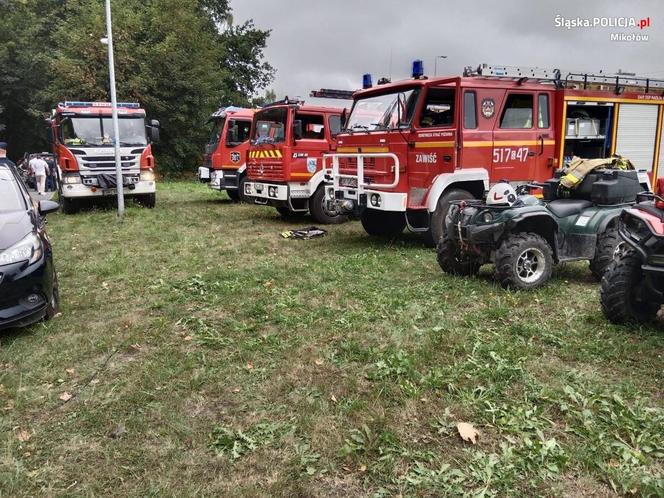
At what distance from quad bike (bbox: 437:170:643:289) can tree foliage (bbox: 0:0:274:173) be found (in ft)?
73.3

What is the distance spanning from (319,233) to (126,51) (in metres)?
20.0

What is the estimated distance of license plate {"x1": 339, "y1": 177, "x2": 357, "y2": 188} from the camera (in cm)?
839

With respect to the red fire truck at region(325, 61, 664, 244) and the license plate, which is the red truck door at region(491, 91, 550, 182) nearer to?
the red fire truck at region(325, 61, 664, 244)

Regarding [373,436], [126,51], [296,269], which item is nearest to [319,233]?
[296,269]

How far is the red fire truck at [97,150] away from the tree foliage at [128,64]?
1251 cm

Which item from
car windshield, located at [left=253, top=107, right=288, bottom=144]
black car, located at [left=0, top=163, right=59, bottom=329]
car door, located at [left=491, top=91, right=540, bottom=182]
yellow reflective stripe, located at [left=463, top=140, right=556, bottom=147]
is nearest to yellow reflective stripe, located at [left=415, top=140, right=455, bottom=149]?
yellow reflective stripe, located at [left=463, top=140, right=556, bottom=147]

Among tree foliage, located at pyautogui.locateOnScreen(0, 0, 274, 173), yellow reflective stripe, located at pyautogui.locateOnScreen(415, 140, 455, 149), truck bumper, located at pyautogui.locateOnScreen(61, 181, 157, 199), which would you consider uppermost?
tree foliage, located at pyautogui.locateOnScreen(0, 0, 274, 173)

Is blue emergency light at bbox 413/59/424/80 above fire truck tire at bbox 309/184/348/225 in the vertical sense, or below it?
above

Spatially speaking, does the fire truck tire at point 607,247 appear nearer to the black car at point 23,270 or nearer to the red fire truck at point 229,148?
the black car at point 23,270

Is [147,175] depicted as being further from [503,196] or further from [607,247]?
[607,247]

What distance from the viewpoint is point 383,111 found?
8.09m

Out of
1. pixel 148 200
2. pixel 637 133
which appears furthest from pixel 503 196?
pixel 148 200

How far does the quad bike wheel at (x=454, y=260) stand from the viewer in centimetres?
602

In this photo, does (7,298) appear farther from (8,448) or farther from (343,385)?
(343,385)
